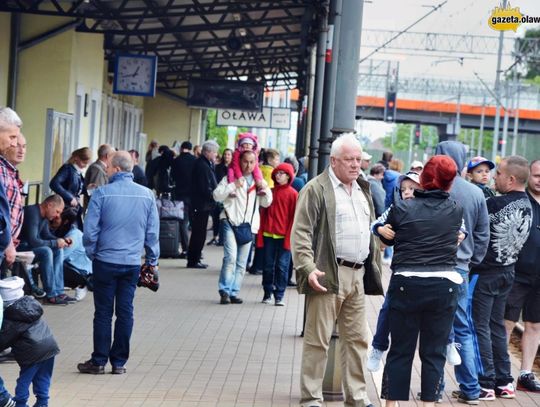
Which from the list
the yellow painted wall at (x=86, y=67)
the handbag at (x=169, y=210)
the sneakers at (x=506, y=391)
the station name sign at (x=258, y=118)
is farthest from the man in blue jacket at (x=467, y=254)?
the station name sign at (x=258, y=118)

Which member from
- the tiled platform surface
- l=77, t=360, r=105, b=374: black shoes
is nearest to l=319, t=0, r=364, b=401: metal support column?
the tiled platform surface

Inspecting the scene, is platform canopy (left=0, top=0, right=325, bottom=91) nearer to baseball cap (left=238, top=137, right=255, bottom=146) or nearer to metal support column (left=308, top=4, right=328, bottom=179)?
metal support column (left=308, top=4, right=328, bottom=179)

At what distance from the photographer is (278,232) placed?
1462cm

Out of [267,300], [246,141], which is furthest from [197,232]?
[246,141]

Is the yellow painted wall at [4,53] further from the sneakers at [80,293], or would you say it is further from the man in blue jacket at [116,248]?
the man in blue jacket at [116,248]

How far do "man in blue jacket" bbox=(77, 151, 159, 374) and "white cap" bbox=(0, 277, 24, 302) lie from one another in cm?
221

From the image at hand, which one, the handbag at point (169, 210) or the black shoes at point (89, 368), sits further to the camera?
the handbag at point (169, 210)

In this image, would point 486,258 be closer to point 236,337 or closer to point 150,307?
point 236,337

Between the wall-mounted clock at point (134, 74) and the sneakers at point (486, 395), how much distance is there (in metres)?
15.7

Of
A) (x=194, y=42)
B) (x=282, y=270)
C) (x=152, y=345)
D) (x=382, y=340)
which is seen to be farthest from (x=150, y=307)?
(x=194, y=42)

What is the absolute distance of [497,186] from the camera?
9.75 m

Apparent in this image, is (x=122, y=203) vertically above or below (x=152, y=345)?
above

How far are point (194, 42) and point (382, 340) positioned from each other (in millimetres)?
22291

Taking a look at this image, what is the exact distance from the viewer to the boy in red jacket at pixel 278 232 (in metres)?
14.6
